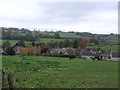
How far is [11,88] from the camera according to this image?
32.5 ft

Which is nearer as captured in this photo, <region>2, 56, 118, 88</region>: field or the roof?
<region>2, 56, 118, 88</region>: field

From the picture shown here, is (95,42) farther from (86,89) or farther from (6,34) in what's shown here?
(86,89)

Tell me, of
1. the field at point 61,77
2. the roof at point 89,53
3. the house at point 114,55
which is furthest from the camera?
the roof at point 89,53

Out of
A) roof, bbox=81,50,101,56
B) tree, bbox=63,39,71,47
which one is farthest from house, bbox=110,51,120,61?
tree, bbox=63,39,71,47

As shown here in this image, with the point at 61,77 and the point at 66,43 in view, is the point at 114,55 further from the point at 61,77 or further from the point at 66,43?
the point at 61,77

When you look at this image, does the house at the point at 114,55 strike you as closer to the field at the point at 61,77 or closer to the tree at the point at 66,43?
the tree at the point at 66,43

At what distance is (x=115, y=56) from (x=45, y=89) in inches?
3435

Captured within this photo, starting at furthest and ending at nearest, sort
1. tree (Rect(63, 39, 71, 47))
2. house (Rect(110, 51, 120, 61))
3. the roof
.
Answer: tree (Rect(63, 39, 71, 47)) → the roof → house (Rect(110, 51, 120, 61))

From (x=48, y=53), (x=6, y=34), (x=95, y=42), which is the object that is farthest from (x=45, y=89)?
(x=95, y=42)

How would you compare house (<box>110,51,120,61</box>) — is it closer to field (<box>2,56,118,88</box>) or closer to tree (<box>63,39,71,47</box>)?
tree (<box>63,39,71,47</box>)

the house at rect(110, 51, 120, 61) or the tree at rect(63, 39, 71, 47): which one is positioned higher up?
the tree at rect(63, 39, 71, 47)

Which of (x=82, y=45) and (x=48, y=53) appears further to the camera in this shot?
(x=82, y=45)

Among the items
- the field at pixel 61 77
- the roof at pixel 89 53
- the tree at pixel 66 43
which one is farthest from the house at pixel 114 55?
the field at pixel 61 77

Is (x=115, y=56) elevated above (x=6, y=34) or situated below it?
below
